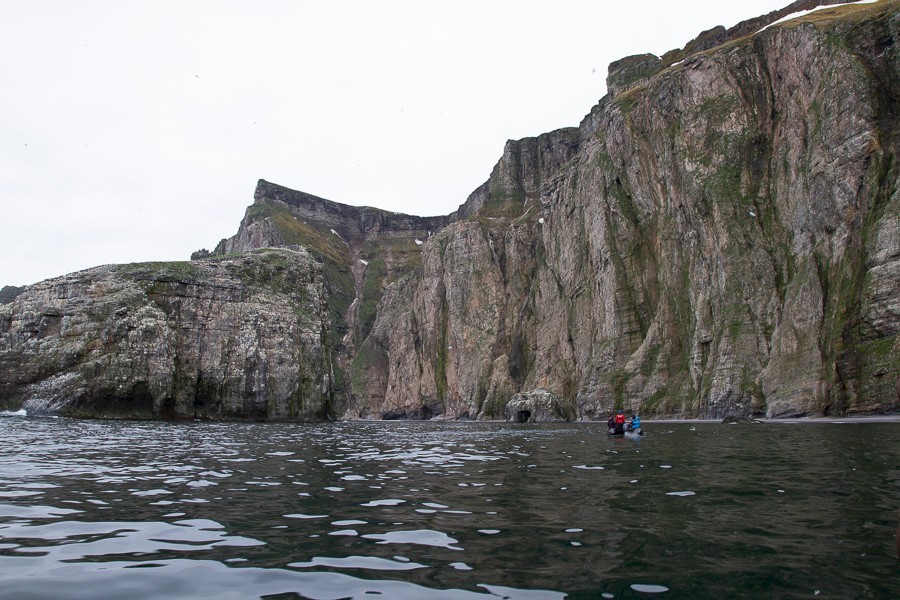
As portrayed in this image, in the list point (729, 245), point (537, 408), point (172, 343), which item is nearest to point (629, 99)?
point (729, 245)

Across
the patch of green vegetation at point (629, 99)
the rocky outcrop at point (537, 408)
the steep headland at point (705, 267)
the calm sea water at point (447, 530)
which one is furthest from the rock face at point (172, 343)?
the patch of green vegetation at point (629, 99)

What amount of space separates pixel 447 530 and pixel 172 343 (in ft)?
225

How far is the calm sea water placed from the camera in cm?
732

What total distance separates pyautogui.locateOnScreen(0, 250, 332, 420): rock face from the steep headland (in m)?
0.32

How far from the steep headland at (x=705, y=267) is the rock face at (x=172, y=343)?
1.06 feet

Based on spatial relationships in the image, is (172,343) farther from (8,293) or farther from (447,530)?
(8,293)

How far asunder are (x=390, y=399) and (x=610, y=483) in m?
178

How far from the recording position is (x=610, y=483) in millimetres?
16547

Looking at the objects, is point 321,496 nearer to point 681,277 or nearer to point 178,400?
point 178,400

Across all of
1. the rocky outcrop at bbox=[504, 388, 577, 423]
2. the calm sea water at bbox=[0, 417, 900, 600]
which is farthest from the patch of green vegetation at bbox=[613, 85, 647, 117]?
the calm sea water at bbox=[0, 417, 900, 600]

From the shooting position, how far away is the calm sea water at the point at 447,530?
24.0 feet

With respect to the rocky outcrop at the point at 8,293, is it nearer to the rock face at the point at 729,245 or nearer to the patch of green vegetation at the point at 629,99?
the rock face at the point at 729,245

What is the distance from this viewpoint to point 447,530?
10.7 metres

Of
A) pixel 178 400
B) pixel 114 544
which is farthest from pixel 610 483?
pixel 178 400
